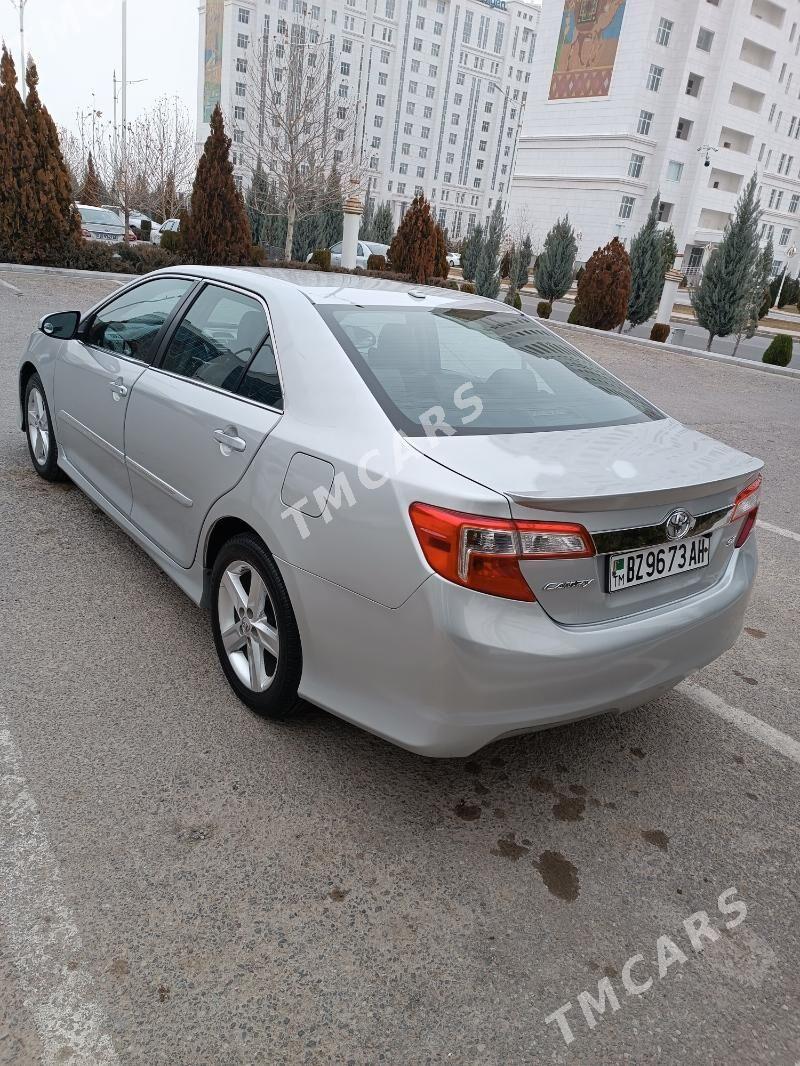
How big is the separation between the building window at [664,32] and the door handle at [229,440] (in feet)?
218

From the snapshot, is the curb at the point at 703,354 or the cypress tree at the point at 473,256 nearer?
the curb at the point at 703,354

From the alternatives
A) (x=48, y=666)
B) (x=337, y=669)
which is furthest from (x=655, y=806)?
(x=48, y=666)

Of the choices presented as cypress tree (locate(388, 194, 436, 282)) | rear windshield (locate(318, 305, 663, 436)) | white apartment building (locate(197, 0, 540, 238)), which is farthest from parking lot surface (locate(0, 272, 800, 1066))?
white apartment building (locate(197, 0, 540, 238))

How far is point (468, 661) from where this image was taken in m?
2.11

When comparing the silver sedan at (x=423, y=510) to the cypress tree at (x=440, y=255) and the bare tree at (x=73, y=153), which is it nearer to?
the cypress tree at (x=440, y=255)

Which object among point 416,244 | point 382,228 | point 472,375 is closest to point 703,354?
point 416,244

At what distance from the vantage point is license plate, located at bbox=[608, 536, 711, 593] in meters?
2.29

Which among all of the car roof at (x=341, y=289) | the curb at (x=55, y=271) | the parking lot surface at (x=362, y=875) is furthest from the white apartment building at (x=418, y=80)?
the parking lot surface at (x=362, y=875)

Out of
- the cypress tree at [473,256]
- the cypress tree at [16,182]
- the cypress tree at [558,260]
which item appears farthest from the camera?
the cypress tree at [473,256]

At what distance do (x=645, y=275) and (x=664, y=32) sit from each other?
46229 millimetres

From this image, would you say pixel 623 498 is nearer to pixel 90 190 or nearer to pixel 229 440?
pixel 229 440

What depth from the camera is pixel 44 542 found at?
4.19m

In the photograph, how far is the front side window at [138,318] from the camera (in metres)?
3.63

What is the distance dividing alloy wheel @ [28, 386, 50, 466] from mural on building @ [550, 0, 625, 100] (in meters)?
65.9
